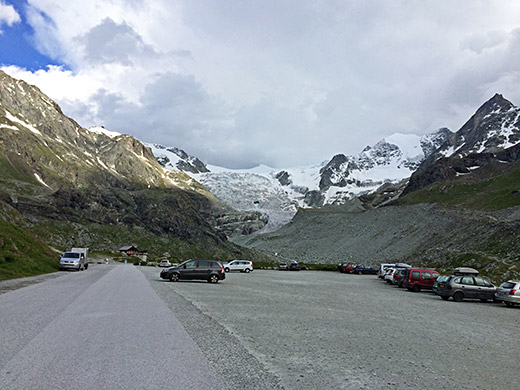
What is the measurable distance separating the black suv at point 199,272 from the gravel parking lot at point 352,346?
15951 mm

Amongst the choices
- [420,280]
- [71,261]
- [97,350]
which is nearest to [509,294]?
[420,280]

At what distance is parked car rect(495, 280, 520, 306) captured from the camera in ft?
77.0

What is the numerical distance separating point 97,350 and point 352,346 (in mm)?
6040

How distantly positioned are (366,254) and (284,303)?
263 ft

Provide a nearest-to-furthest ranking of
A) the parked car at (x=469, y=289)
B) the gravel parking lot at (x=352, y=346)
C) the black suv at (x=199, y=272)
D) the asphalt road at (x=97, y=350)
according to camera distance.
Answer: the asphalt road at (x=97, y=350), the gravel parking lot at (x=352, y=346), the parked car at (x=469, y=289), the black suv at (x=199, y=272)

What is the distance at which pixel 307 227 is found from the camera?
15762 centimetres

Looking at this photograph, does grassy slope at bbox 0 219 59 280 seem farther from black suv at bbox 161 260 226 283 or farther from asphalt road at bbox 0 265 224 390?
asphalt road at bbox 0 265 224 390

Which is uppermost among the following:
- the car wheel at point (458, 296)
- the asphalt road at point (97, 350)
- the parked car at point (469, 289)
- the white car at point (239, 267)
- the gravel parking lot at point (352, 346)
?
the white car at point (239, 267)

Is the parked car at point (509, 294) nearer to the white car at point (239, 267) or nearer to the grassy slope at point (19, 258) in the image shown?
the grassy slope at point (19, 258)

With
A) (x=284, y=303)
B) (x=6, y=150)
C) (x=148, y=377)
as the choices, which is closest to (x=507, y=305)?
(x=284, y=303)

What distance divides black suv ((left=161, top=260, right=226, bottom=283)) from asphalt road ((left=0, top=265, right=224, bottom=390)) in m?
19.0

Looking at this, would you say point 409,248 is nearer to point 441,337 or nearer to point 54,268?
point 54,268

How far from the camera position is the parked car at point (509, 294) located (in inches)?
924

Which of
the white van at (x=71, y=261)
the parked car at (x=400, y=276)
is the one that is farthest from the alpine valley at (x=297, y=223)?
the parked car at (x=400, y=276)
